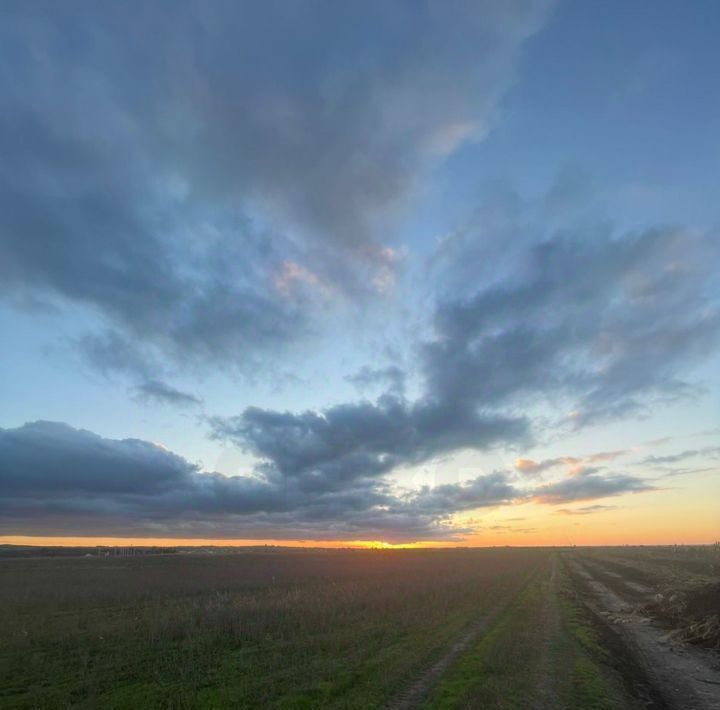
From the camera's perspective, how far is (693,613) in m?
26.5

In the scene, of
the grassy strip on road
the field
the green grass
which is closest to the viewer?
the grassy strip on road

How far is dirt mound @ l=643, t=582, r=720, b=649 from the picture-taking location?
22.5 meters

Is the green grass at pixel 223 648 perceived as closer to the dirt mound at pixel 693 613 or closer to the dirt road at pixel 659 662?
the dirt road at pixel 659 662

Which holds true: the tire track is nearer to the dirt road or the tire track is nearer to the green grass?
the green grass

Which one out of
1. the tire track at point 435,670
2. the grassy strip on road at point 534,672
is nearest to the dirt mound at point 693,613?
the grassy strip on road at point 534,672

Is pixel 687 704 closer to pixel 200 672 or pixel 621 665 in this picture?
pixel 621 665

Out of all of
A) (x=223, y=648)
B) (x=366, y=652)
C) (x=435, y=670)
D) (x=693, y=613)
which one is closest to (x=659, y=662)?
(x=435, y=670)

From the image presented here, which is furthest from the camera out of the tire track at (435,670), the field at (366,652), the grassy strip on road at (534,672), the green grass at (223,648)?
the green grass at (223,648)

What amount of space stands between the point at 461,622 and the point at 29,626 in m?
21.0

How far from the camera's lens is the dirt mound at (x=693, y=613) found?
73.9 ft

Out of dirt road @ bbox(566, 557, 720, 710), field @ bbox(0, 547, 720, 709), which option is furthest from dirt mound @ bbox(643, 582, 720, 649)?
dirt road @ bbox(566, 557, 720, 710)

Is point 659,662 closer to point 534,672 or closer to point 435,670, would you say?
point 534,672

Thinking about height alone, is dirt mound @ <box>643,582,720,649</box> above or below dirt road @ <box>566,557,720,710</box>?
above

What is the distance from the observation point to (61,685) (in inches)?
588
